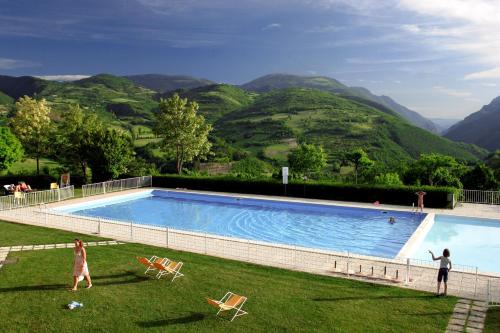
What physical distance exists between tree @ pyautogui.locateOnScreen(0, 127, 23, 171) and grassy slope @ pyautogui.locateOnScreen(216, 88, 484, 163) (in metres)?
61.2

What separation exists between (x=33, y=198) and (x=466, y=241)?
2111cm

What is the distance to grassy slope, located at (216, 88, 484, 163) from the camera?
8756 centimetres

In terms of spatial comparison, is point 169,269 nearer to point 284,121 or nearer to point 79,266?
point 79,266

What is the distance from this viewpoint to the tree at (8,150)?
26516 millimetres

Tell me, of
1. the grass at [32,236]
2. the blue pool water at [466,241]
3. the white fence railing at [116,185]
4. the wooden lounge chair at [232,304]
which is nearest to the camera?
the wooden lounge chair at [232,304]

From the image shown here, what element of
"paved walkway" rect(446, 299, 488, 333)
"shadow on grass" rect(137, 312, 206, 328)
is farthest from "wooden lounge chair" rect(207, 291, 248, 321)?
"paved walkway" rect(446, 299, 488, 333)

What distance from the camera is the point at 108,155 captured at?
28.0 m

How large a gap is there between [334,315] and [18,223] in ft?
47.7

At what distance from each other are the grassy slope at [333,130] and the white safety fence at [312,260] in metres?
68.7

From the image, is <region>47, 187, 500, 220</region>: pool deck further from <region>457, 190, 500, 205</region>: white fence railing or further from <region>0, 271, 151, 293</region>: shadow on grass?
<region>0, 271, 151, 293</region>: shadow on grass

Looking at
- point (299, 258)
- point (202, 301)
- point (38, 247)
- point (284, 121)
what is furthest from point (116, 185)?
point (284, 121)

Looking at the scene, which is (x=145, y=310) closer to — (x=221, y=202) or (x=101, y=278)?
(x=101, y=278)

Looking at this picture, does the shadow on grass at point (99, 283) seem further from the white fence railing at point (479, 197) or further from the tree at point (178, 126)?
the tree at point (178, 126)

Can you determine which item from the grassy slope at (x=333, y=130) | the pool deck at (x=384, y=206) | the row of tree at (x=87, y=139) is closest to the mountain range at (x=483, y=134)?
the grassy slope at (x=333, y=130)
